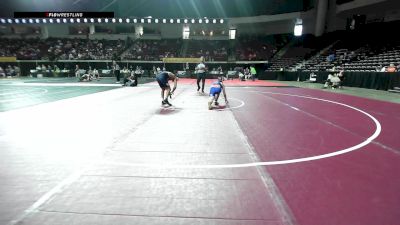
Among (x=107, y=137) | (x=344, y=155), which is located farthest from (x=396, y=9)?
(x=107, y=137)

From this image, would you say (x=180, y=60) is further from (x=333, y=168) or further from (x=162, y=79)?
Answer: (x=333, y=168)

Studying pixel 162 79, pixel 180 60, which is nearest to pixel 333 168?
pixel 162 79

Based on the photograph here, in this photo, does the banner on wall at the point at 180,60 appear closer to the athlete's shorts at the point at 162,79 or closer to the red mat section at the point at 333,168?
the athlete's shorts at the point at 162,79

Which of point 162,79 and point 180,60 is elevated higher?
point 180,60

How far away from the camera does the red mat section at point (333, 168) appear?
3051mm

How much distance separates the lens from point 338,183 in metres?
3.81

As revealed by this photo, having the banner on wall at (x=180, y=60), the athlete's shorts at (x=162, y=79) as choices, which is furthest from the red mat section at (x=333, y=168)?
the banner on wall at (x=180, y=60)

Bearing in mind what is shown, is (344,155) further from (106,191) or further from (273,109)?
(273,109)

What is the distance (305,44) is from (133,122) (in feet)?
122

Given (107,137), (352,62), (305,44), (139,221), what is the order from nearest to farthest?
(139,221)
(107,137)
(352,62)
(305,44)

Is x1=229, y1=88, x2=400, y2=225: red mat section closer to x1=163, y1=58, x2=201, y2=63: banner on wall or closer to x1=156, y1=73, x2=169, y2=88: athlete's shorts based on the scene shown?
x1=156, y1=73, x2=169, y2=88: athlete's shorts

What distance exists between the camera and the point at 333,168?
4.38m

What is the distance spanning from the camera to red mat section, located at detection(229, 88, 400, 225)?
305 centimetres

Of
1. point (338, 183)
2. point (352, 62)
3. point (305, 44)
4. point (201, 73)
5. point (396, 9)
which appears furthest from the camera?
point (305, 44)
